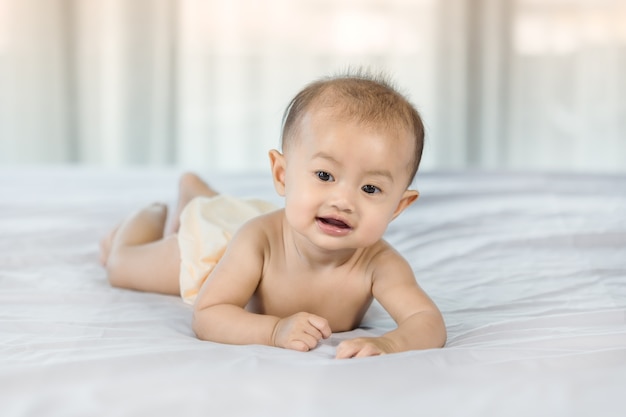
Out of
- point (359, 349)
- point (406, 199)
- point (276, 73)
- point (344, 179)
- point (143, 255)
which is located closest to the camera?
point (359, 349)

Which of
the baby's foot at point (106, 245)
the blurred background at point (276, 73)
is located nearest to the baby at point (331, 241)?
the baby's foot at point (106, 245)

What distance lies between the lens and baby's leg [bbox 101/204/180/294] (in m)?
1.56

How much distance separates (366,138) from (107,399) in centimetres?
48

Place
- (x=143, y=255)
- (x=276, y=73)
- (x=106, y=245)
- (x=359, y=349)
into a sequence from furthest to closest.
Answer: (x=276, y=73) < (x=106, y=245) < (x=143, y=255) < (x=359, y=349)

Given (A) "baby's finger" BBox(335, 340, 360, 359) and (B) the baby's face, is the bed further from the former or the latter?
(B) the baby's face

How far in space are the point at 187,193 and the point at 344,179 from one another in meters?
0.78

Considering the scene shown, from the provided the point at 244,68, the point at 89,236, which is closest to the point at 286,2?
the point at 244,68

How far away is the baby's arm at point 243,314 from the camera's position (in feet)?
3.72

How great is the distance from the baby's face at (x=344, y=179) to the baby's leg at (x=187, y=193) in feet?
2.21

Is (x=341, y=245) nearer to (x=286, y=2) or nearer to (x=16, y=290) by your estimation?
(x=16, y=290)

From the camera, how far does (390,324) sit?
137 cm

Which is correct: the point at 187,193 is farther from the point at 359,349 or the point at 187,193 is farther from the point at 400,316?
the point at 359,349

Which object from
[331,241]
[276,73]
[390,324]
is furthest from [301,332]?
[276,73]

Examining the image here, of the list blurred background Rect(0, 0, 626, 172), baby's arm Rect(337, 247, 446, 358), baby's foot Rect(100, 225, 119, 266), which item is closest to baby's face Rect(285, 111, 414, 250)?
baby's arm Rect(337, 247, 446, 358)
